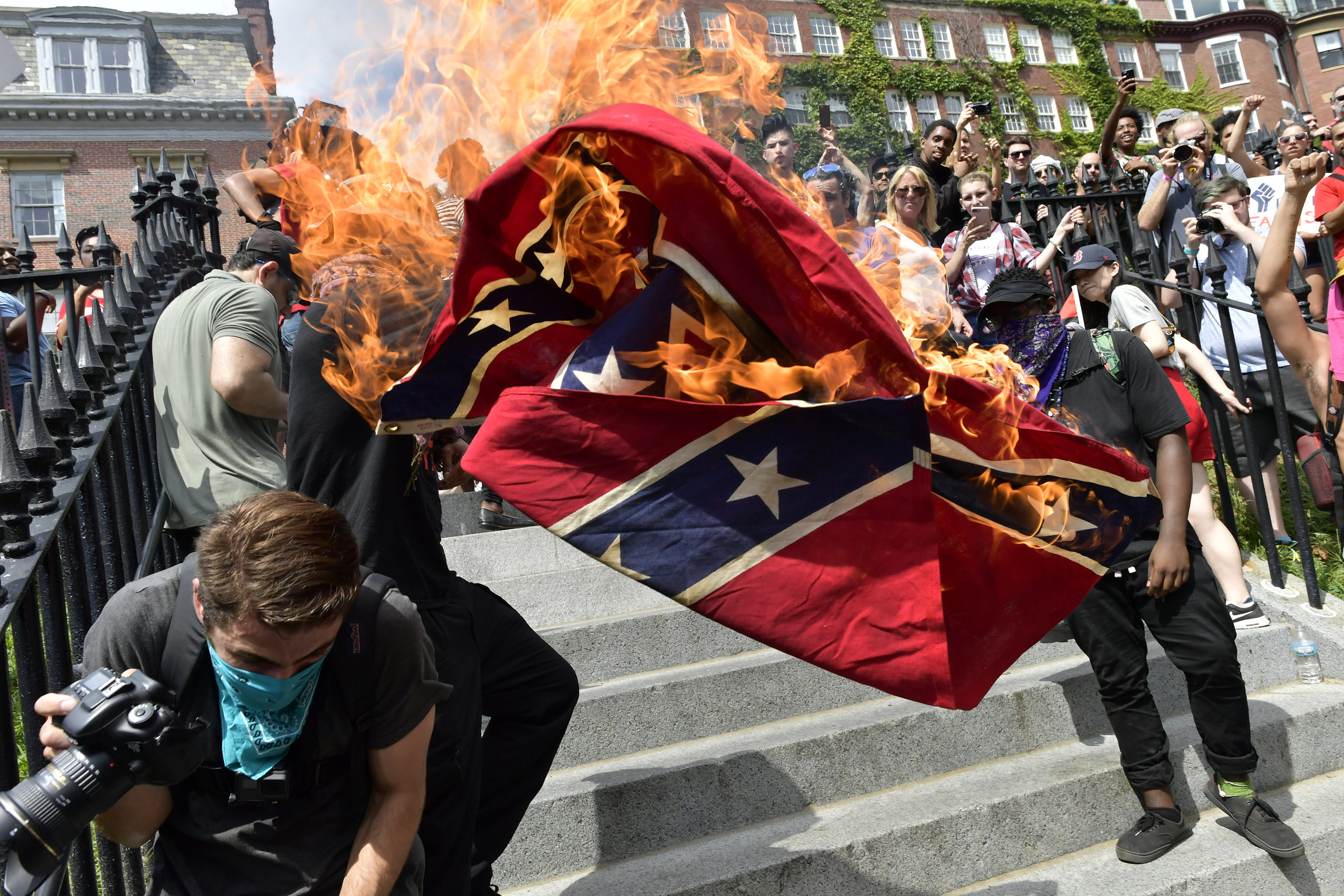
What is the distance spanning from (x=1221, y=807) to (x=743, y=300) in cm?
302

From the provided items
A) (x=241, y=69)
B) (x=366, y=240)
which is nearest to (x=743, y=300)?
(x=366, y=240)

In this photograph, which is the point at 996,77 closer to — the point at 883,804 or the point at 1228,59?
the point at 1228,59

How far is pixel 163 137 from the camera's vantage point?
84.4 ft

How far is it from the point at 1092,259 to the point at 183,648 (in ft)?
13.6

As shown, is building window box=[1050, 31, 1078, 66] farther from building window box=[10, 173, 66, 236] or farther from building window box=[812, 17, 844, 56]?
building window box=[10, 173, 66, 236]

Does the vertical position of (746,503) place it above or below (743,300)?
below

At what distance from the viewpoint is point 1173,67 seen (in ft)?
133

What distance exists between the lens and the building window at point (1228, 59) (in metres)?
40.8

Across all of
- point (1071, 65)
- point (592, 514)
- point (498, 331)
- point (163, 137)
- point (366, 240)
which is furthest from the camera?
point (1071, 65)

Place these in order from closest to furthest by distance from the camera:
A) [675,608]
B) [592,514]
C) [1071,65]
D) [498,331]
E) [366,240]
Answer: [592,514]
[498,331]
[366,240]
[675,608]
[1071,65]

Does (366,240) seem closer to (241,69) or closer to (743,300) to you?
(743,300)

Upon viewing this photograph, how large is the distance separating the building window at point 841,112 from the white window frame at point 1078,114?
9.80 meters

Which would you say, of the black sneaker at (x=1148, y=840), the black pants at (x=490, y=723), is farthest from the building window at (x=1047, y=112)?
the black pants at (x=490, y=723)

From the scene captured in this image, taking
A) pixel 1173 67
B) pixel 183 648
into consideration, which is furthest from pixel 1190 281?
pixel 1173 67
